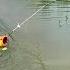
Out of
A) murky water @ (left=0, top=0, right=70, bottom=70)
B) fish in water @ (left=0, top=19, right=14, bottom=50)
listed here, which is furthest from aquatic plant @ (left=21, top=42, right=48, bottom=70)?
fish in water @ (left=0, top=19, right=14, bottom=50)

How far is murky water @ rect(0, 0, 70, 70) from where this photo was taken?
594 inches

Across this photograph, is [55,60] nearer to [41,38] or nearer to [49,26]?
[41,38]

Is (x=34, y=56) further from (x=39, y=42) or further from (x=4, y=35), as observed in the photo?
(x=39, y=42)

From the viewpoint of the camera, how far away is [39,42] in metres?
18.4

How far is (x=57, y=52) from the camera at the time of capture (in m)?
17.0

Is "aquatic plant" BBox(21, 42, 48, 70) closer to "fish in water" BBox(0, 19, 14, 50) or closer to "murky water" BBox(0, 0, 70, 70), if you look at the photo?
"murky water" BBox(0, 0, 70, 70)

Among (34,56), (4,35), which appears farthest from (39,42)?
(4,35)

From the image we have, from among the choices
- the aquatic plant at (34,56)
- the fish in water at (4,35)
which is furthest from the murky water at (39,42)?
the fish in water at (4,35)

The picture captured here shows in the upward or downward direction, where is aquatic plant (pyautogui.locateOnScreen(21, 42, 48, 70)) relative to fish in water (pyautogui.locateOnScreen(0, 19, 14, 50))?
downward

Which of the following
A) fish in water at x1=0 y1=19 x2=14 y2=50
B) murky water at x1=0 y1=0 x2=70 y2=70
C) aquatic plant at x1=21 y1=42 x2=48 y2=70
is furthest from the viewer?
murky water at x1=0 y1=0 x2=70 y2=70

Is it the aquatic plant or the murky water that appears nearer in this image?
the aquatic plant

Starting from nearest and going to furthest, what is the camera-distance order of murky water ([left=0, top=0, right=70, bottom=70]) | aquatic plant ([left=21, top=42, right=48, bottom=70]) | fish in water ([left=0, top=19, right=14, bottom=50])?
fish in water ([left=0, top=19, right=14, bottom=50])
aquatic plant ([left=21, top=42, right=48, bottom=70])
murky water ([left=0, top=0, right=70, bottom=70])

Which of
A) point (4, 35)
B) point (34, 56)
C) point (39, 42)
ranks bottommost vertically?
point (34, 56)

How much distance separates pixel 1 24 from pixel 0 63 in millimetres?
6963
